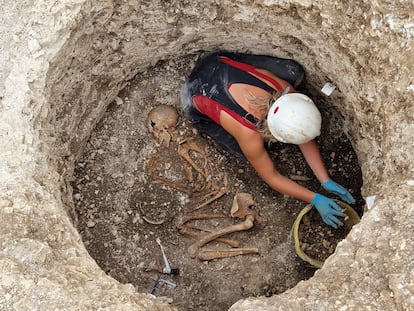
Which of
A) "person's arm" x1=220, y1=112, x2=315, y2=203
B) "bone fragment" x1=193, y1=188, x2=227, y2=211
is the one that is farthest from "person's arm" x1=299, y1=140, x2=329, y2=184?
"bone fragment" x1=193, y1=188, x2=227, y2=211

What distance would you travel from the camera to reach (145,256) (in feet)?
12.3

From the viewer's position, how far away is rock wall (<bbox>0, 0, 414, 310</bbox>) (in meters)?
2.42

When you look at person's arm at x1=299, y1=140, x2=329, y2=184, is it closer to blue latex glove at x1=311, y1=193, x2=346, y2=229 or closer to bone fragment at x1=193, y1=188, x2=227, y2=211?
blue latex glove at x1=311, y1=193, x2=346, y2=229

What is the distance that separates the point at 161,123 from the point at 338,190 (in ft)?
4.52

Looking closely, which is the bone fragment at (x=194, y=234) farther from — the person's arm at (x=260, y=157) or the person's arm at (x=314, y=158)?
the person's arm at (x=314, y=158)

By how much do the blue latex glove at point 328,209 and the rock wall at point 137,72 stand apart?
0.30 meters

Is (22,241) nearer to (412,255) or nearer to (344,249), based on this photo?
(344,249)

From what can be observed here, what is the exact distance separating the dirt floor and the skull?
0.05 meters

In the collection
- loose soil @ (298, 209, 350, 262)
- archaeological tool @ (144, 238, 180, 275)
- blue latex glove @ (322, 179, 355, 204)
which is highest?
blue latex glove @ (322, 179, 355, 204)

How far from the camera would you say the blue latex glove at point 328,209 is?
3.52m

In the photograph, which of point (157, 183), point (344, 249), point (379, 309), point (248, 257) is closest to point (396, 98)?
point (344, 249)

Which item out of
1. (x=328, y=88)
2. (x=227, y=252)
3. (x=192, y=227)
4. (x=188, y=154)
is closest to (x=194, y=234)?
(x=192, y=227)

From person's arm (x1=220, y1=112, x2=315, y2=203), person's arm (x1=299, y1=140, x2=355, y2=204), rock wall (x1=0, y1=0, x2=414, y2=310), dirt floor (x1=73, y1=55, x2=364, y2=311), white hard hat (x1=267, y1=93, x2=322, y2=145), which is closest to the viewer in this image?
rock wall (x1=0, y1=0, x2=414, y2=310)

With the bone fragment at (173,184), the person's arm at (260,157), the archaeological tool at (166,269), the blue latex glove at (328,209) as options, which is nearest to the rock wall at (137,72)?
the blue latex glove at (328,209)
